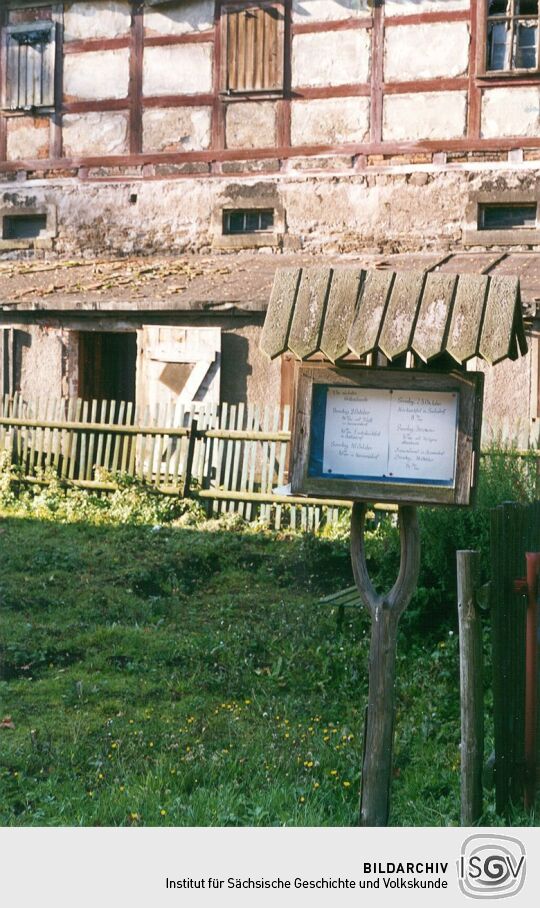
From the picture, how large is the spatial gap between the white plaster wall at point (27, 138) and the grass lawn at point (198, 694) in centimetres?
885

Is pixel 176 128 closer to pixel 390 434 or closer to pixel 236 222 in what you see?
pixel 236 222

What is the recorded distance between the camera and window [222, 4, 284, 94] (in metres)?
15.3

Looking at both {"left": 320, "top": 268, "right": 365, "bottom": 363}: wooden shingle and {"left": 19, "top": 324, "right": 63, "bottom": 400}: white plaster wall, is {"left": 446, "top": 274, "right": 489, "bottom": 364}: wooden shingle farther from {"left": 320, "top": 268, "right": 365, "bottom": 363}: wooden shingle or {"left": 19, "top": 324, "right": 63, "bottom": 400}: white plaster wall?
{"left": 19, "top": 324, "right": 63, "bottom": 400}: white plaster wall

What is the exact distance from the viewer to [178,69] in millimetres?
15812

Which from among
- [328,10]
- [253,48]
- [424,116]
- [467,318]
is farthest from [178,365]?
[467,318]

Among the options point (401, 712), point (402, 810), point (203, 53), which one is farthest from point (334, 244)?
point (402, 810)

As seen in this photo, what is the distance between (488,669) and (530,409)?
579 centimetres

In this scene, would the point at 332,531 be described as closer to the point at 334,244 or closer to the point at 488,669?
the point at 488,669

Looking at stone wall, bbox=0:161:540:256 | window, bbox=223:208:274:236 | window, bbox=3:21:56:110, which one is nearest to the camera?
stone wall, bbox=0:161:540:256

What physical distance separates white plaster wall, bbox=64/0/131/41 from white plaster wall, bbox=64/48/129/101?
267 mm

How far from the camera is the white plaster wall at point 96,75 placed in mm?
16078

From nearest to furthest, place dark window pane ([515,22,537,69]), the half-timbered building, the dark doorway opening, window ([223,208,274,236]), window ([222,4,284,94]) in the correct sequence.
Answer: the half-timbered building → the dark doorway opening → dark window pane ([515,22,537,69]) → window ([222,4,284,94]) → window ([223,208,274,236])
